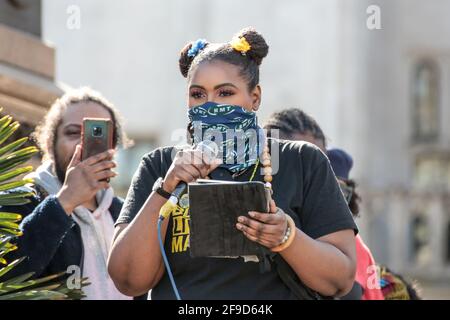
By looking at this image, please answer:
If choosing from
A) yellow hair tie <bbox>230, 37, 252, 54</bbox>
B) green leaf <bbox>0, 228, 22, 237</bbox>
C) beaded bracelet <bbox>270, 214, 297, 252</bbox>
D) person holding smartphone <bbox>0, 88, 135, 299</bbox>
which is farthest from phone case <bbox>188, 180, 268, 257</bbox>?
person holding smartphone <bbox>0, 88, 135, 299</bbox>

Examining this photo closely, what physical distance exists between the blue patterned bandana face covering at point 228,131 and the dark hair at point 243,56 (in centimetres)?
15

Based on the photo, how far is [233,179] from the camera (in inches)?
127

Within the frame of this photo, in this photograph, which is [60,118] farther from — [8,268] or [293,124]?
[8,268]

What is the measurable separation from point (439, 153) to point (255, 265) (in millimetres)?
18222

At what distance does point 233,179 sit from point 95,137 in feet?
2.76

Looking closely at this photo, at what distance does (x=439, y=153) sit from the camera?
21.0 meters

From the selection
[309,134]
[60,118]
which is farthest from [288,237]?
[60,118]

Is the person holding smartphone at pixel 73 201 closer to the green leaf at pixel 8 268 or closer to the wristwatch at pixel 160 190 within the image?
the green leaf at pixel 8 268

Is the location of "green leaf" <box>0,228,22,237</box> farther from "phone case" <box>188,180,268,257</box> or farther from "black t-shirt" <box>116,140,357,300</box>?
"phone case" <box>188,180,268,257</box>

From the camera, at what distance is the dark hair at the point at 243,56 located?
3334mm

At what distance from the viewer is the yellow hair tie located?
3.37 m

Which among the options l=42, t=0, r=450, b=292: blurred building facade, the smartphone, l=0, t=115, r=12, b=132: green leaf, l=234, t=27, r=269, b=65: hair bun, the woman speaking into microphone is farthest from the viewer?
l=42, t=0, r=450, b=292: blurred building facade

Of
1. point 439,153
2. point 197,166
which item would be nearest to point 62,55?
point 439,153

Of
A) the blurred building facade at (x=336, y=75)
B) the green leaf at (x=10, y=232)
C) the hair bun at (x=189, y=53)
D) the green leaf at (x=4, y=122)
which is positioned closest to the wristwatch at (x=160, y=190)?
the hair bun at (x=189, y=53)
